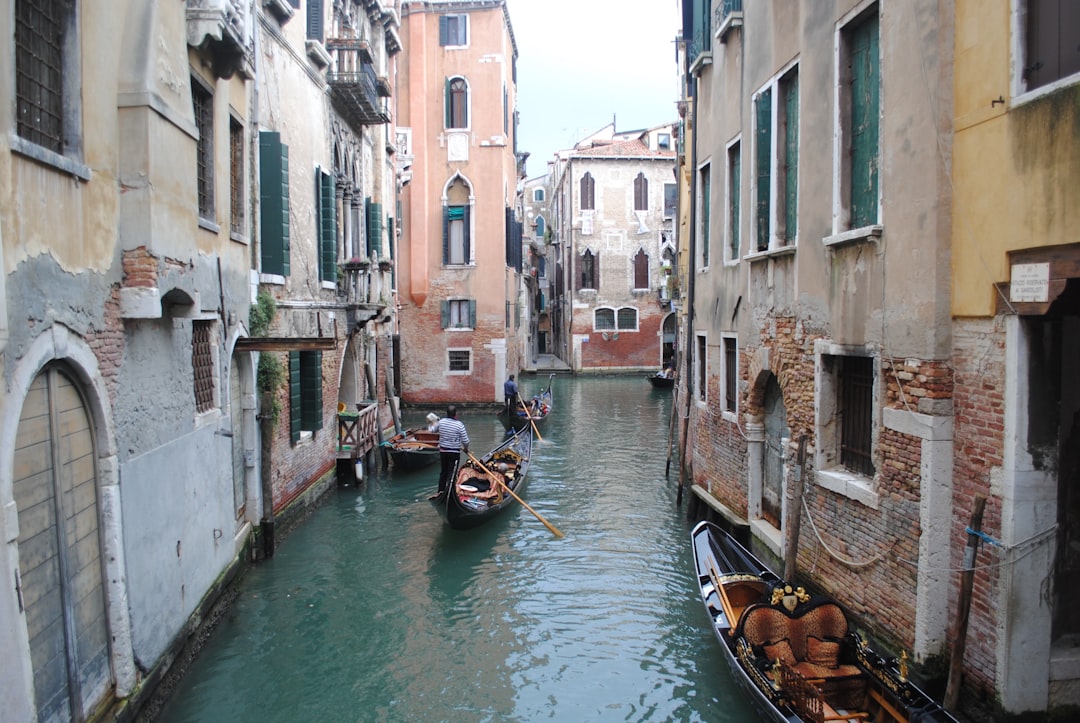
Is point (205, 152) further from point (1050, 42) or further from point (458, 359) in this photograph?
point (458, 359)

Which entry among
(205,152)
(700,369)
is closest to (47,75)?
(205,152)

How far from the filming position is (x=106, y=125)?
443 cm

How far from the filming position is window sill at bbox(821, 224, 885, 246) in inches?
198

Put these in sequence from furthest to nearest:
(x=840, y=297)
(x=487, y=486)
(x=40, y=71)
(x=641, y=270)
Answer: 1. (x=641, y=270)
2. (x=487, y=486)
3. (x=840, y=297)
4. (x=40, y=71)

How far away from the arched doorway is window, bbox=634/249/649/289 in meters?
28.1

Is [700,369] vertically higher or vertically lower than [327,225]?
lower

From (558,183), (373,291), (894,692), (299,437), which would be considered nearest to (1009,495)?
(894,692)

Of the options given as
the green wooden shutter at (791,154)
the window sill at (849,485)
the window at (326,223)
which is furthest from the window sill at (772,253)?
the window at (326,223)

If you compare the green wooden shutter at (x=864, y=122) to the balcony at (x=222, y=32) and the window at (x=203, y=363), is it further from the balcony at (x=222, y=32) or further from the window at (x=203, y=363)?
the window at (x=203, y=363)

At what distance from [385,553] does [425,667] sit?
2.83 meters

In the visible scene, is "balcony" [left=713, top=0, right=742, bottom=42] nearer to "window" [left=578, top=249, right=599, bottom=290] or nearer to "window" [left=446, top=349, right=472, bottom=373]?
"window" [left=446, top=349, right=472, bottom=373]

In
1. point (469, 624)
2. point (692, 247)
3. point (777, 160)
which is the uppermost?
point (777, 160)

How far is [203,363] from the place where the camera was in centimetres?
643

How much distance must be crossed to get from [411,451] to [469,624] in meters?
5.83
